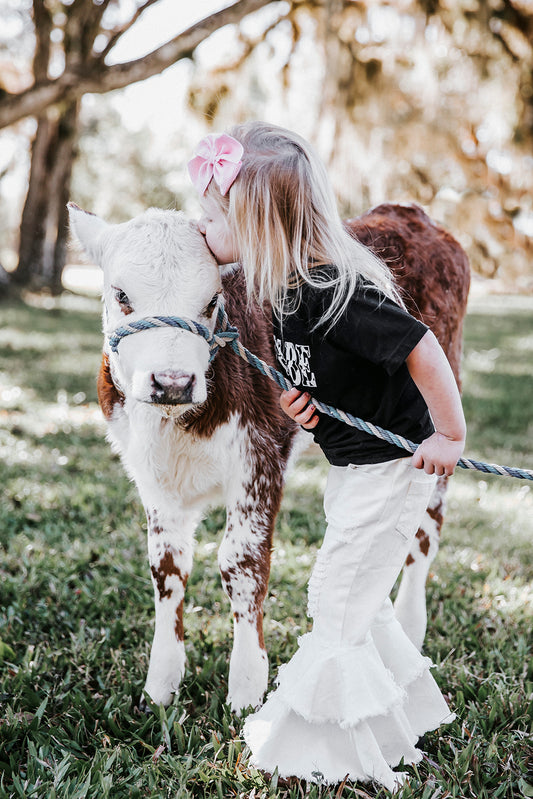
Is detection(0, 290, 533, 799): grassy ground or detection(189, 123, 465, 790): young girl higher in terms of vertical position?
detection(189, 123, 465, 790): young girl

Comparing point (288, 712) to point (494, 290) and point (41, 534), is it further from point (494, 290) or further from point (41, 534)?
point (494, 290)

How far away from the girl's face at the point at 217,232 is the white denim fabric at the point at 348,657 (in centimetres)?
74

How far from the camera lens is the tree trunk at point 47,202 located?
15.9 meters

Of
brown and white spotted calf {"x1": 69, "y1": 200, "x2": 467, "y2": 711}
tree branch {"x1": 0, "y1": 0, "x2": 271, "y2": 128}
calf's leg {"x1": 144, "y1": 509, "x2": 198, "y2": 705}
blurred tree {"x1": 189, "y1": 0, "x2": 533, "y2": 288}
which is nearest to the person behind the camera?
brown and white spotted calf {"x1": 69, "y1": 200, "x2": 467, "y2": 711}

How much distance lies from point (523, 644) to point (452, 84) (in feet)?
35.5

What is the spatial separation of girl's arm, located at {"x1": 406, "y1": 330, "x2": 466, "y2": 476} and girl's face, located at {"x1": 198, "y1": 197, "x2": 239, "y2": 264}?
2.08 ft

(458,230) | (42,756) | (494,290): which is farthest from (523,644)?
(494,290)

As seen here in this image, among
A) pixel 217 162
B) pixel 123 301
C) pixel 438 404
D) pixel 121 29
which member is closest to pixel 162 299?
pixel 123 301

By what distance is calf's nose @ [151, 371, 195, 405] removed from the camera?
77.2 inches

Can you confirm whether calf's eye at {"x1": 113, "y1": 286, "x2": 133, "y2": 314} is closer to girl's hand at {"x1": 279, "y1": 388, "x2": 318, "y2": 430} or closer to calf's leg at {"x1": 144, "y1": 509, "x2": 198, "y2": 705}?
girl's hand at {"x1": 279, "y1": 388, "x2": 318, "y2": 430}

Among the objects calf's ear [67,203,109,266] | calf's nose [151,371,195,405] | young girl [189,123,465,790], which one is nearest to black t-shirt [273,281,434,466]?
young girl [189,123,465,790]

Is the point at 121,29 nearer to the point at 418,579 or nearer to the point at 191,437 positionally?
the point at 191,437

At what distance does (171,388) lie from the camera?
1.96m

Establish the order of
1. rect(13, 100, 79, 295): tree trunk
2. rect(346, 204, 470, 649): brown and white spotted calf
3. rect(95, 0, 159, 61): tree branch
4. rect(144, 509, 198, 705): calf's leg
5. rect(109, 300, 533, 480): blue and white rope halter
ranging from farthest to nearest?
rect(13, 100, 79, 295): tree trunk, rect(95, 0, 159, 61): tree branch, rect(346, 204, 470, 649): brown and white spotted calf, rect(144, 509, 198, 705): calf's leg, rect(109, 300, 533, 480): blue and white rope halter
